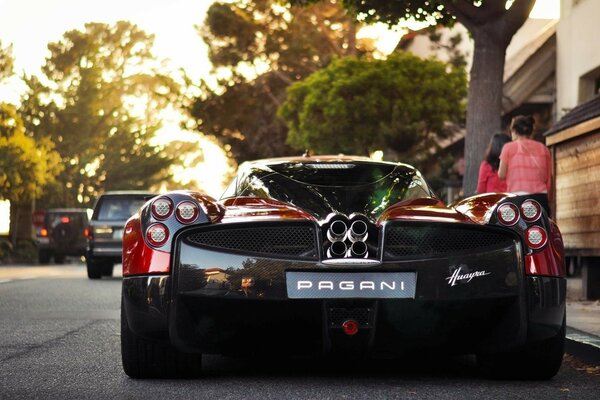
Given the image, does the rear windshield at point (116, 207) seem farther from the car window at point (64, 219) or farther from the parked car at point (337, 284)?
the parked car at point (337, 284)

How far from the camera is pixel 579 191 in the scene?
45.3ft

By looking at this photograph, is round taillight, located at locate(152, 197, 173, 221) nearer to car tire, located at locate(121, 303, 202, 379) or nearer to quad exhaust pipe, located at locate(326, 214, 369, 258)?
car tire, located at locate(121, 303, 202, 379)

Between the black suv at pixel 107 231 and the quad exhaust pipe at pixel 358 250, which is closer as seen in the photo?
the quad exhaust pipe at pixel 358 250

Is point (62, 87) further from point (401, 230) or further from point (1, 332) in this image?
point (401, 230)

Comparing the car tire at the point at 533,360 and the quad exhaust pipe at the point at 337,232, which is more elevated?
the quad exhaust pipe at the point at 337,232

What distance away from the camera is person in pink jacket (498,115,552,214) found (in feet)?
34.1

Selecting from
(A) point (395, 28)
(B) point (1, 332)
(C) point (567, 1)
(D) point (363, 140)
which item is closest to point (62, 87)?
(D) point (363, 140)

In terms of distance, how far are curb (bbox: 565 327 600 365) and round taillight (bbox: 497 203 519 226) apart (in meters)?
1.55

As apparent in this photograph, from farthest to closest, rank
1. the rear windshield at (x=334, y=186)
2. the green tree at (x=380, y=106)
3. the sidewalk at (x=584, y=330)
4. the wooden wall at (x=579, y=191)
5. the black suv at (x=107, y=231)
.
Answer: the green tree at (x=380, y=106), the black suv at (x=107, y=231), the wooden wall at (x=579, y=191), the sidewalk at (x=584, y=330), the rear windshield at (x=334, y=186)

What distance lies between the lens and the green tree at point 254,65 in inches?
1779

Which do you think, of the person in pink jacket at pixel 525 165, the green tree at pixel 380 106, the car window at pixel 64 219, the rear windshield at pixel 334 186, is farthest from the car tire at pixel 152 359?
the green tree at pixel 380 106

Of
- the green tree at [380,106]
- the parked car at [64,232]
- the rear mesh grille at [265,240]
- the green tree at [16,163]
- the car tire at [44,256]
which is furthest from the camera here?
the green tree at [16,163]

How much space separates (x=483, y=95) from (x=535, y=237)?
8.85 m

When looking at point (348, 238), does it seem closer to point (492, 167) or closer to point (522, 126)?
point (522, 126)
